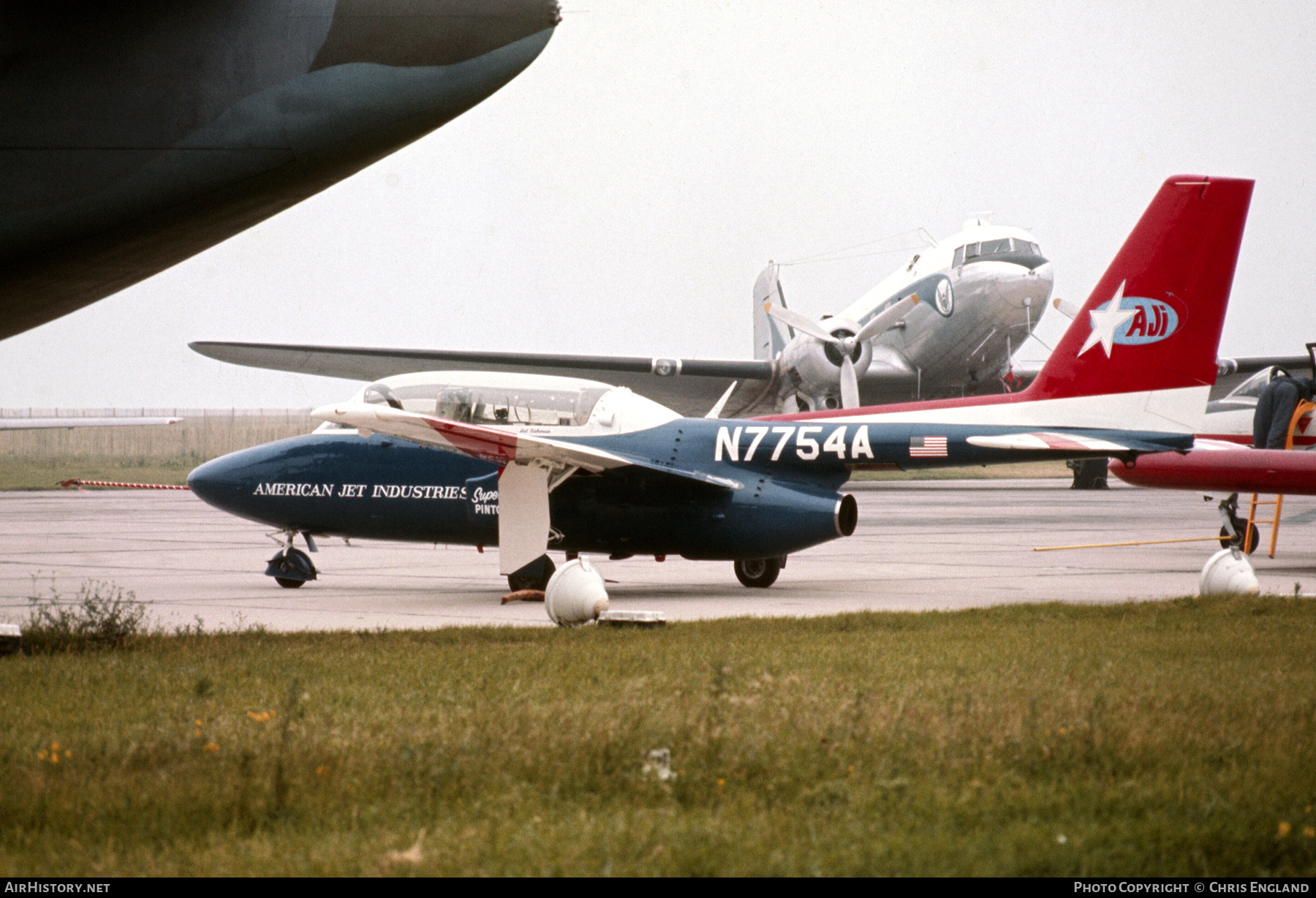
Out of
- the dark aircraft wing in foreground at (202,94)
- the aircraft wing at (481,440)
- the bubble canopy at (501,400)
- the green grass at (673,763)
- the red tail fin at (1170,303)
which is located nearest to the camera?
the green grass at (673,763)

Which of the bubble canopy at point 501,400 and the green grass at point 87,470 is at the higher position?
the bubble canopy at point 501,400

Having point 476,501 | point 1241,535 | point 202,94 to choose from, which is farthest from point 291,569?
point 1241,535

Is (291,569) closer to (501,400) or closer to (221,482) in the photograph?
(221,482)

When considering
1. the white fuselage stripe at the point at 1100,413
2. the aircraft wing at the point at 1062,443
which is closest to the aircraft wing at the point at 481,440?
the white fuselage stripe at the point at 1100,413

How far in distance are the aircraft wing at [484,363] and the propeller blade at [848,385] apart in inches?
152

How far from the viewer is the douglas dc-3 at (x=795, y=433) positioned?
A: 39.3 ft

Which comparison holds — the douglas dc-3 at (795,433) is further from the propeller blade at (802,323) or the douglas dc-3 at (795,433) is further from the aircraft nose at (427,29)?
the propeller blade at (802,323)

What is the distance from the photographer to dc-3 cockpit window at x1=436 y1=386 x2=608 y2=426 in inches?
485

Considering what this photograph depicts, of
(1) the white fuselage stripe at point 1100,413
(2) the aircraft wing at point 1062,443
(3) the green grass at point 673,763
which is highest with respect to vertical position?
(1) the white fuselage stripe at point 1100,413

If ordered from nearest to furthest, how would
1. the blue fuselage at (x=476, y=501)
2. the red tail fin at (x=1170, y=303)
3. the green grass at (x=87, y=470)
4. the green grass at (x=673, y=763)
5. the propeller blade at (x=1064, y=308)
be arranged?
the green grass at (x=673, y=763) → the red tail fin at (x=1170, y=303) → the blue fuselage at (x=476, y=501) → the propeller blade at (x=1064, y=308) → the green grass at (x=87, y=470)

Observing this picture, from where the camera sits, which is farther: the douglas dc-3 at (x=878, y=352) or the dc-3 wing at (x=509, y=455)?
the douglas dc-3 at (x=878, y=352)

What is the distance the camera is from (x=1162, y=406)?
11945mm

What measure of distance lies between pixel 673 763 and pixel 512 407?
8.08 meters

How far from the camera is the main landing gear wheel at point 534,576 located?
476 inches
